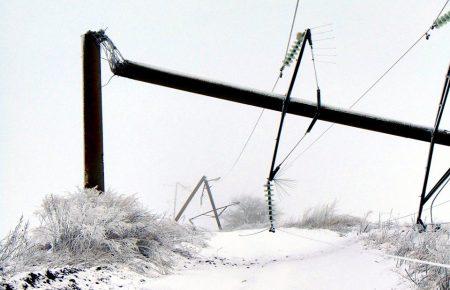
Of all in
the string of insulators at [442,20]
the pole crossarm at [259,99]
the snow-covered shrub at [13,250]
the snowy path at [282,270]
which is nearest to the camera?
the snow-covered shrub at [13,250]

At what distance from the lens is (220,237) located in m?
8.02

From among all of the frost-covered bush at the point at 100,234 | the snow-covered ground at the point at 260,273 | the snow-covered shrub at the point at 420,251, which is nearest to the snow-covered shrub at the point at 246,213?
the snow-covered ground at the point at 260,273

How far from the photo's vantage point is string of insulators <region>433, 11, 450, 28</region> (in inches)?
199

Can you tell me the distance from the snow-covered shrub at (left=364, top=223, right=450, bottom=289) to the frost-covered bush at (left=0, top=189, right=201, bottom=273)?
264 centimetres

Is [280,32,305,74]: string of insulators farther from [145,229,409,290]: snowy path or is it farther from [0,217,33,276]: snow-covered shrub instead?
[0,217,33,276]: snow-covered shrub

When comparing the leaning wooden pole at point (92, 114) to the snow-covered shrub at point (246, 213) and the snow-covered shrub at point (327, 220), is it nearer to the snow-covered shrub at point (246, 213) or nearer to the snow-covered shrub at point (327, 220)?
the snow-covered shrub at point (327, 220)

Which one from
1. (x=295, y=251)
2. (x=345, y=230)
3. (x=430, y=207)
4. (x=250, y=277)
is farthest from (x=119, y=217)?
(x=345, y=230)

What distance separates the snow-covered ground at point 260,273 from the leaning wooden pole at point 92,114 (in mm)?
2288

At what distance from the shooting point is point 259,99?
6160 millimetres

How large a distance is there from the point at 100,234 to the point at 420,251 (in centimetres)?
371

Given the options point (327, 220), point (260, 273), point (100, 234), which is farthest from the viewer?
point (327, 220)

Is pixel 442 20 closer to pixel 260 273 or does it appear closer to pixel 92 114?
pixel 260 273

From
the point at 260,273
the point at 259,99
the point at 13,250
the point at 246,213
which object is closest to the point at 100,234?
the point at 13,250

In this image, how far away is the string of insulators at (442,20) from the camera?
A: 5065mm
